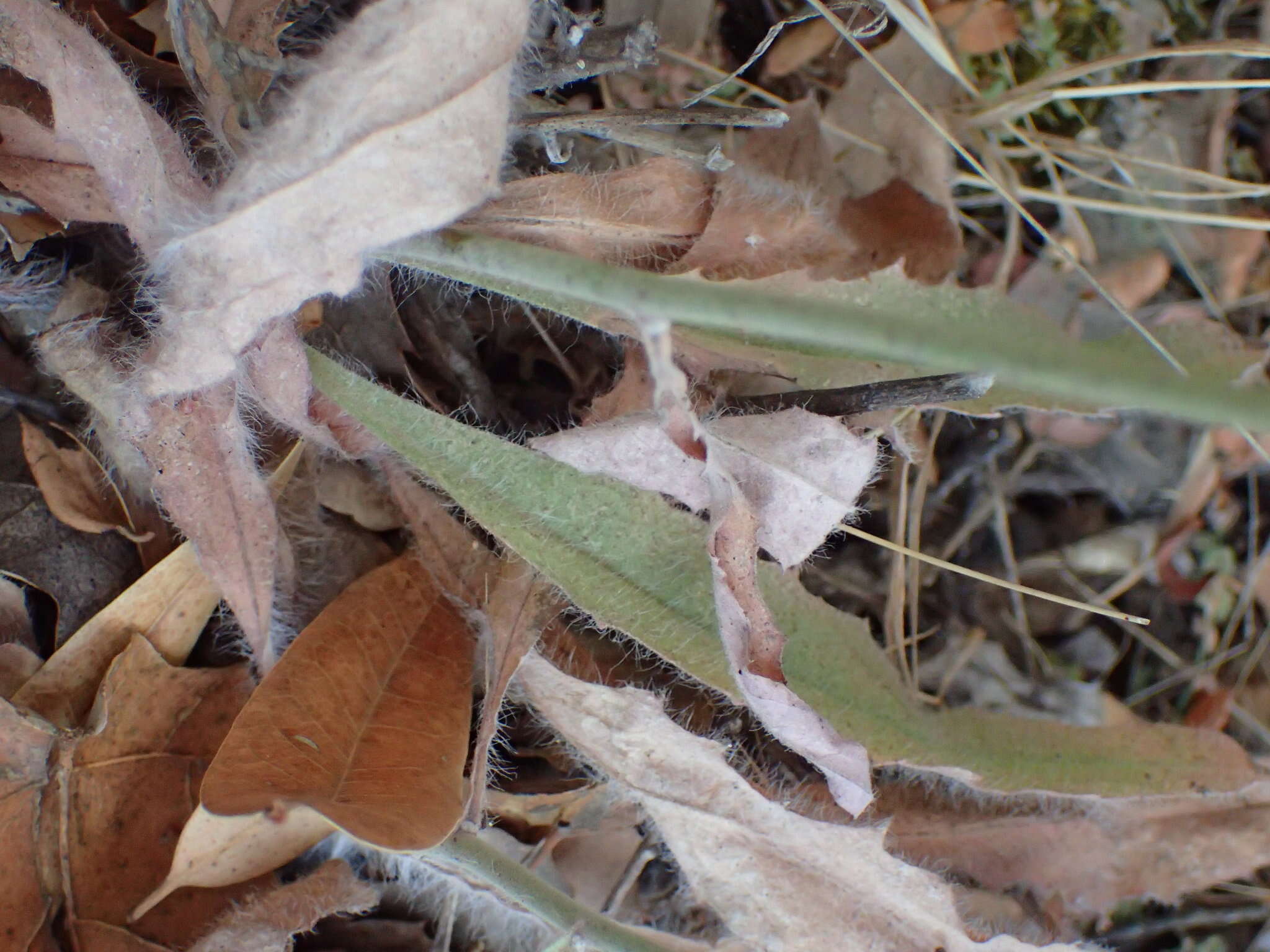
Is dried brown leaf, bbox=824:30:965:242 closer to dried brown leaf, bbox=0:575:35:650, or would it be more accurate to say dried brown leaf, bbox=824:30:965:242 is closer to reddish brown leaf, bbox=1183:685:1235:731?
reddish brown leaf, bbox=1183:685:1235:731

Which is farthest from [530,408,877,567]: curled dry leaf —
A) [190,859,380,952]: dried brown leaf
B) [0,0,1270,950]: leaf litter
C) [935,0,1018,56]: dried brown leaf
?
[935,0,1018,56]: dried brown leaf

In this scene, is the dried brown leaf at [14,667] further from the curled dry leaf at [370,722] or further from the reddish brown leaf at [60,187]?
the reddish brown leaf at [60,187]

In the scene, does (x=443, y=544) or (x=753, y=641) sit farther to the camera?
(x=443, y=544)

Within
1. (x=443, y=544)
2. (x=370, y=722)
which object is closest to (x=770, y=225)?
(x=443, y=544)

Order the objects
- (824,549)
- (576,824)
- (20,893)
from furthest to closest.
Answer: (824,549)
(576,824)
(20,893)

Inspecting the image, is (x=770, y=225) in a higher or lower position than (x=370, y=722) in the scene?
higher

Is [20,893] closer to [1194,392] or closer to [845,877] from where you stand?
[845,877]

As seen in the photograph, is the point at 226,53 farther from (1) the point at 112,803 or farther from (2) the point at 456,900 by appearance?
(2) the point at 456,900

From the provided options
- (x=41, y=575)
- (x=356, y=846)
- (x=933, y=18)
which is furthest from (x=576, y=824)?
(x=933, y=18)
